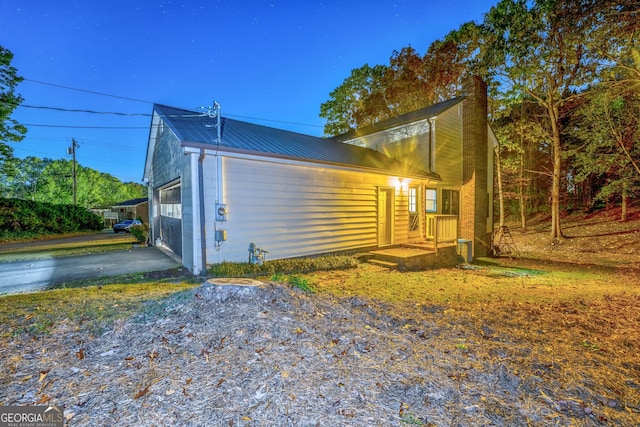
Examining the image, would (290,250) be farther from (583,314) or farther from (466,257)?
(466,257)

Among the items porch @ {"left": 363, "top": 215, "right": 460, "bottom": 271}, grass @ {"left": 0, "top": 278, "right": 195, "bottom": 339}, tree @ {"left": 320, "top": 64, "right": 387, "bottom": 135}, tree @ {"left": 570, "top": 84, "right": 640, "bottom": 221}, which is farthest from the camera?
tree @ {"left": 320, "top": 64, "right": 387, "bottom": 135}

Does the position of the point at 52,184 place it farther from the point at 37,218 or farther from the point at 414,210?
the point at 414,210

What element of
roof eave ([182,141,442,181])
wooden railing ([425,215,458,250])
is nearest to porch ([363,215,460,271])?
wooden railing ([425,215,458,250])

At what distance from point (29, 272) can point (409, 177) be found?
39.1 feet

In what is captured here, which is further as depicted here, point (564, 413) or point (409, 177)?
point (409, 177)

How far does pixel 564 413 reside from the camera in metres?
2.38

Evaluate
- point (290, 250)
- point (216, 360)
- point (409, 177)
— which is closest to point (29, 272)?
point (290, 250)

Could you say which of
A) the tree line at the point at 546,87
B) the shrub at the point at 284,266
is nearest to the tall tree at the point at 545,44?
the tree line at the point at 546,87

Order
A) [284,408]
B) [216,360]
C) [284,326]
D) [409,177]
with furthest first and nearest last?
[409,177] < [284,326] < [216,360] < [284,408]

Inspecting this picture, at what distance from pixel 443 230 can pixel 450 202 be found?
2942 millimetres

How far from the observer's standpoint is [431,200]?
41.2 feet

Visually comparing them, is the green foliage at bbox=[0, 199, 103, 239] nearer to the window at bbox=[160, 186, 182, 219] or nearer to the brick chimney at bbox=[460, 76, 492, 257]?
the window at bbox=[160, 186, 182, 219]

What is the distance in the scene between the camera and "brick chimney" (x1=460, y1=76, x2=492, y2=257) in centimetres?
1274

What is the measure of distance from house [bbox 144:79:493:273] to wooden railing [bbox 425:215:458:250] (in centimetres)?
4
